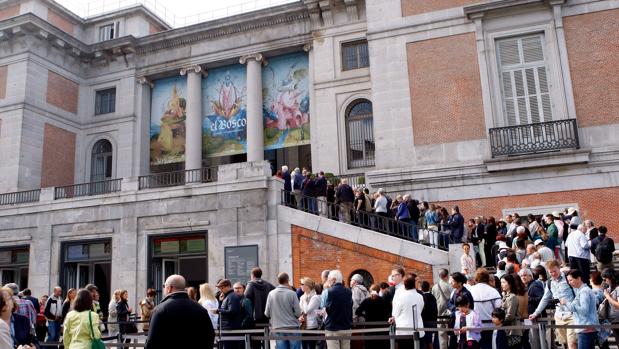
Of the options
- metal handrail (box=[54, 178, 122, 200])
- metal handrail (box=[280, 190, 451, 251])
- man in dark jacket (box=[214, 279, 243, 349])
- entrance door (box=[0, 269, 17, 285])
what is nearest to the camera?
man in dark jacket (box=[214, 279, 243, 349])

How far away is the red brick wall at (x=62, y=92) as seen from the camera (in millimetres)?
27219

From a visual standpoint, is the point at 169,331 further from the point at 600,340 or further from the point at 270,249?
the point at 270,249

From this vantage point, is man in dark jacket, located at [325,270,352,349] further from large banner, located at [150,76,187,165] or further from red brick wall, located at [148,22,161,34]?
red brick wall, located at [148,22,161,34]

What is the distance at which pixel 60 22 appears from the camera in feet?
96.4

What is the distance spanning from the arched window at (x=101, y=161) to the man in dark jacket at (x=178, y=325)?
25.3m

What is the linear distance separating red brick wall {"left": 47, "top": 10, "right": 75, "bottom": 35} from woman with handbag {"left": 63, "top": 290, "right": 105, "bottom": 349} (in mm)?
26192

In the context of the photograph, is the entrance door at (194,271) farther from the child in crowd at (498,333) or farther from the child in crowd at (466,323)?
the child in crowd at (498,333)

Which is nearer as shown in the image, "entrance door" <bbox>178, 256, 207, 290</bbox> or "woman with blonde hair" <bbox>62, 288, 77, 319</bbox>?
"woman with blonde hair" <bbox>62, 288, 77, 319</bbox>

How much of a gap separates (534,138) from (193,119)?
15.6 m

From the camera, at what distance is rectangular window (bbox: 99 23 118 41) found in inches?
1194

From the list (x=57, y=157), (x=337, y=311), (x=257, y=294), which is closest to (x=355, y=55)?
(x=57, y=157)

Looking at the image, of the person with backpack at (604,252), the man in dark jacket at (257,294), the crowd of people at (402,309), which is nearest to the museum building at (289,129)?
the person with backpack at (604,252)

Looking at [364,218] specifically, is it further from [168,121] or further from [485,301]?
[168,121]

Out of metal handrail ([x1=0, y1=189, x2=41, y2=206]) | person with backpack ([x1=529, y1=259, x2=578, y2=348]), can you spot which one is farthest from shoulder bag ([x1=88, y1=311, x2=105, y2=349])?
metal handrail ([x1=0, y1=189, x2=41, y2=206])
